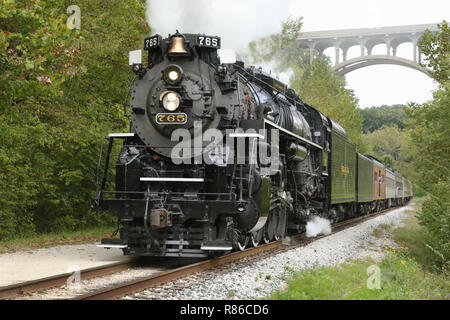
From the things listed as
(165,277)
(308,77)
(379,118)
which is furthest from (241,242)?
(379,118)

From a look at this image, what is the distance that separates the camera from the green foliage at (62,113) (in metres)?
9.69

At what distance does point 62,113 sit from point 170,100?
555cm

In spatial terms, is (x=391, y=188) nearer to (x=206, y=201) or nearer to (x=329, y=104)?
(x=329, y=104)

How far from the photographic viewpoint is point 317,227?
1472 centimetres

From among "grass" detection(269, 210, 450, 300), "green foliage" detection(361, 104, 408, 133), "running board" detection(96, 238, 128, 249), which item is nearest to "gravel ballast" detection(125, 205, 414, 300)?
"grass" detection(269, 210, 450, 300)

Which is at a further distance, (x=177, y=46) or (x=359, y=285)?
(x=177, y=46)

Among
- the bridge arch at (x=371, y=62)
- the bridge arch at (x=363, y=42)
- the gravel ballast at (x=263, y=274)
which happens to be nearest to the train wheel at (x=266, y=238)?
the gravel ballast at (x=263, y=274)

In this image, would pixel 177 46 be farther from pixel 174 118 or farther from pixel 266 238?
pixel 266 238

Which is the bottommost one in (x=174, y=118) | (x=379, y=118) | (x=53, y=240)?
(x=53, y=240)

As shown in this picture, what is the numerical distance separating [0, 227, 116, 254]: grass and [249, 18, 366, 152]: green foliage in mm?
17541

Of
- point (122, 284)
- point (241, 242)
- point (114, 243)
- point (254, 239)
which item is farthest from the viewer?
point (254, 239)

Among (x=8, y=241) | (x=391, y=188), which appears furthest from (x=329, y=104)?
(x=8, y=241)

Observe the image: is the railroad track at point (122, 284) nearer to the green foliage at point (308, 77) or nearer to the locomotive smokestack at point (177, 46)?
the locomotive smokestack at point (177, 46)

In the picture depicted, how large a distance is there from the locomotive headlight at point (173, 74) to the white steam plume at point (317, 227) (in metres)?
6.73
